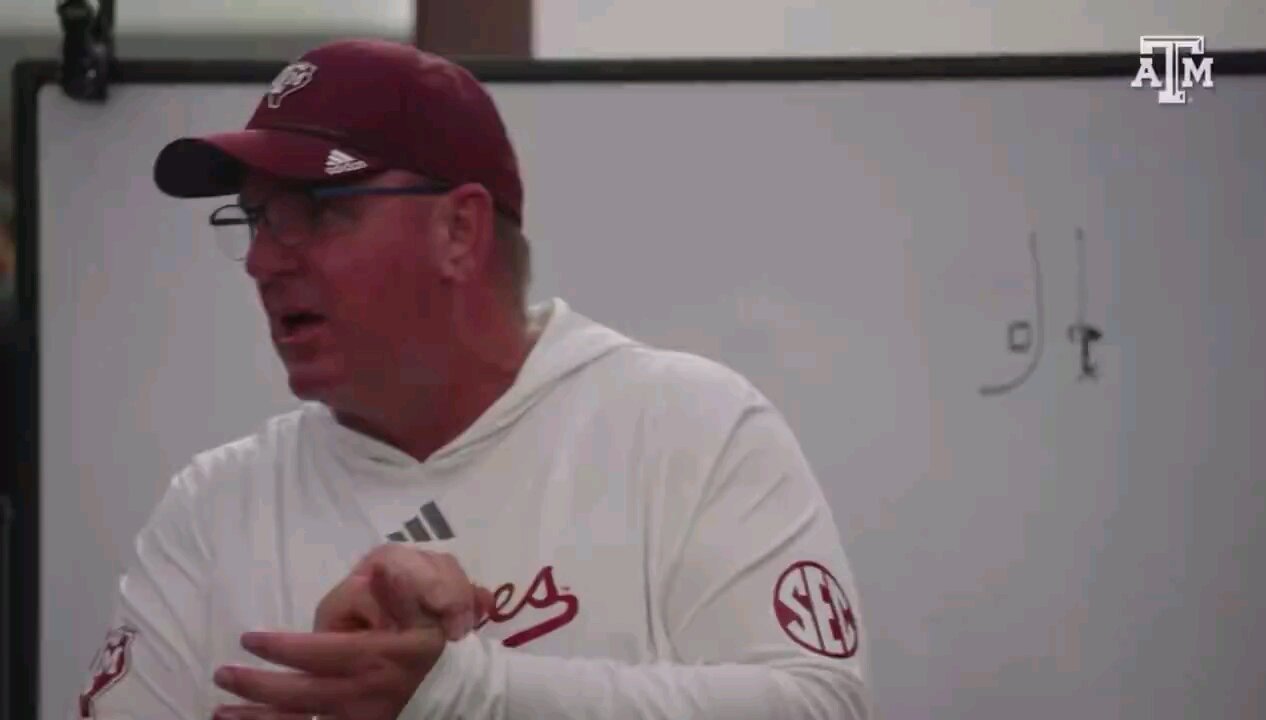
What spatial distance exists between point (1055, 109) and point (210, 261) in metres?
0.75

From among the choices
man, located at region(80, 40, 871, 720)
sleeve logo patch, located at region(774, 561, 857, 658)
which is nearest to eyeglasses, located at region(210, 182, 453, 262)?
man, located at region(80, 40, 871, 720)

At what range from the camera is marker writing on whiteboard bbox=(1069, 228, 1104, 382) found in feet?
3.71

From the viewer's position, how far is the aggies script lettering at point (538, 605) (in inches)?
31.9

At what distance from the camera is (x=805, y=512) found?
0.81m

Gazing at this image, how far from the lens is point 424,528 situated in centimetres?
85

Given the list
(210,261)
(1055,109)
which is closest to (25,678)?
(210,261)

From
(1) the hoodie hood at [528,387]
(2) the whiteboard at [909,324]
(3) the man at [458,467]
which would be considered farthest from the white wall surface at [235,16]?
(1) the hoodie hood at [528,387]

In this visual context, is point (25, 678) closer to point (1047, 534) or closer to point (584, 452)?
point (584, 452)

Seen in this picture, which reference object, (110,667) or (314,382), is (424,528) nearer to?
(314,382)

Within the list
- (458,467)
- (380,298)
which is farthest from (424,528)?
(380,298)

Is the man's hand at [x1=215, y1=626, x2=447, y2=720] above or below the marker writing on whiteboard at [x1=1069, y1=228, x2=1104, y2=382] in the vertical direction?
below

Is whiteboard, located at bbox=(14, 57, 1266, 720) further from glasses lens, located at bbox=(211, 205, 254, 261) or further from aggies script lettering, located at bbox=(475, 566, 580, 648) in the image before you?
aggies script lettering, located at bbox=(475, 566, 580, 648)

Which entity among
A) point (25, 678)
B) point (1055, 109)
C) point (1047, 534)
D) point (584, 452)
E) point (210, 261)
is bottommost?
point (25, 678)

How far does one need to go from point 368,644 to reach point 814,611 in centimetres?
27
